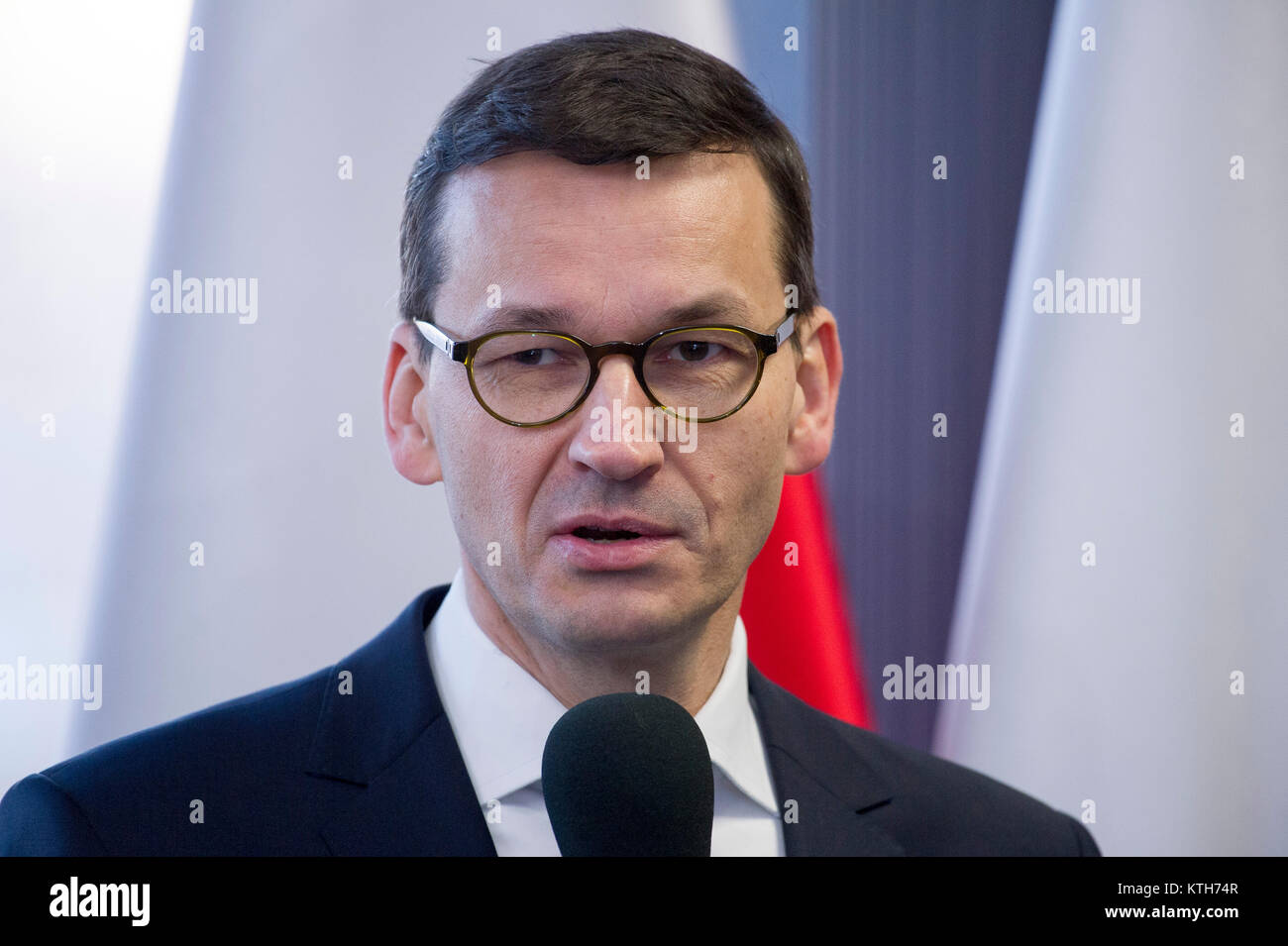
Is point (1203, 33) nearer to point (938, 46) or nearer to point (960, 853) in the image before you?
point (938, 46)

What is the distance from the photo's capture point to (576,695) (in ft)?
5.39

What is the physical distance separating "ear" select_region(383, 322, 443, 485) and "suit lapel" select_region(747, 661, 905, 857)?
25.0 inches

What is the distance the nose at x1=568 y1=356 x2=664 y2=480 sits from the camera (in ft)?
4.86

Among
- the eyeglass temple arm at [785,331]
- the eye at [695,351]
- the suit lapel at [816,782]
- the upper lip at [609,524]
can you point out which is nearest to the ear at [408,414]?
the upper lip at [609,524]

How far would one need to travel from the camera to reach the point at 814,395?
180 centimetres

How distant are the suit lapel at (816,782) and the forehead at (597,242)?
66 cm

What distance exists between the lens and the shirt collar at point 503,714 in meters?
1.60

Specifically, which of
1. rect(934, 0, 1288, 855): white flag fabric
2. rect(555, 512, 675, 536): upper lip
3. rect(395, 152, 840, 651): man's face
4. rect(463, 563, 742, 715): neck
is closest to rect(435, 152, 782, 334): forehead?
rect(395, 152, 840, 651): man's face

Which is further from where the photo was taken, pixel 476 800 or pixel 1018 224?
pixel 1018 224

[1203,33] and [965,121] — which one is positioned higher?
[1203,33]

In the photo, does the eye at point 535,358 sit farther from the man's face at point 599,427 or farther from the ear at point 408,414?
the ear at point 408,414

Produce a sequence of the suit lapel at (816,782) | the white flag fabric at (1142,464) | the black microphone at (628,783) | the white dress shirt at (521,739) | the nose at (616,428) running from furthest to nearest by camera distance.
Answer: the white flag fabric at (1142,464)
the suit lapel at (816,782)
the white dress shirt at (521,739)
the nose at (616,428)
the black microphone at (628,783)
